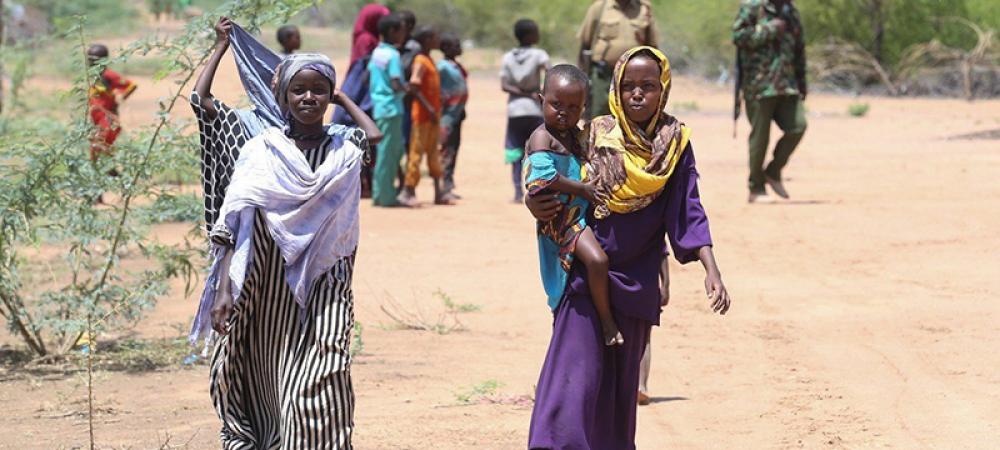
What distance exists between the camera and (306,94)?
4.93 meters

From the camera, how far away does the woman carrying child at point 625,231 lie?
193 inches

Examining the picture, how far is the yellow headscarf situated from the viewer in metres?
4.88

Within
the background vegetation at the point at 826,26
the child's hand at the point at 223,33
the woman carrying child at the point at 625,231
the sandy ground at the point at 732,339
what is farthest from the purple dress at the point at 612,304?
the background vegetation at the point at 826,26

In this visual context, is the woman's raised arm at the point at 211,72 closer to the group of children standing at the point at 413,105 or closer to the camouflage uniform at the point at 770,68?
the camouflage uniform at the point at 770,68

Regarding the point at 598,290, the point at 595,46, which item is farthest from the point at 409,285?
the point at 598,290

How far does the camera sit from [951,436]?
20.1ft

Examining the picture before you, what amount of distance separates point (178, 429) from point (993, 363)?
365 cm

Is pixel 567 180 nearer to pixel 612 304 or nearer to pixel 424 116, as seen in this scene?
pixel 612 304

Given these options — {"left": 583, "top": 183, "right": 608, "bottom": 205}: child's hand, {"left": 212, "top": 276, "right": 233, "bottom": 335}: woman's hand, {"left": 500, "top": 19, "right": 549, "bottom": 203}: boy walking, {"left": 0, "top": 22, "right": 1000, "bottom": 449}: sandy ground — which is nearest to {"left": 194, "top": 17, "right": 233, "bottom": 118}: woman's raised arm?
{"left": 212, "top": 276, "right": 233, "bottom": 335}: woman's hand

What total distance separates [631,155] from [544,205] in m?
0.31

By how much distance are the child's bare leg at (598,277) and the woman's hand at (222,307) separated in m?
1.07

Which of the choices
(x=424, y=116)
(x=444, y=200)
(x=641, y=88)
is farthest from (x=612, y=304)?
(x=444, y=200)

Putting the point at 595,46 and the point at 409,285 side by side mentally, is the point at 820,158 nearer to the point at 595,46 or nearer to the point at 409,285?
the point at 595,46

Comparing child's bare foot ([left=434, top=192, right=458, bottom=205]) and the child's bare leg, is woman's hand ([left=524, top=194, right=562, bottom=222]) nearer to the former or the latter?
the child's bare leg
